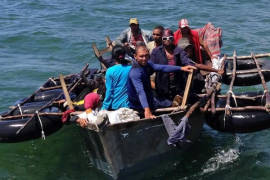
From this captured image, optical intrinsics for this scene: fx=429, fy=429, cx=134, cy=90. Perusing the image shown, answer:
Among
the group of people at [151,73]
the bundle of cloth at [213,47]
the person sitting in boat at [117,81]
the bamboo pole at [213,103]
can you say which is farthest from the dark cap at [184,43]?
the person sitting in boat at [117,81]

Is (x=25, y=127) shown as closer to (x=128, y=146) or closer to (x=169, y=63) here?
(x=128, y=146)

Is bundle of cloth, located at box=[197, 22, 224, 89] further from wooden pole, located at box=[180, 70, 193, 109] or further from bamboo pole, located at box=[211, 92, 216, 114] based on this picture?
wooden pole, located at box=[180, 70, 193, 109]

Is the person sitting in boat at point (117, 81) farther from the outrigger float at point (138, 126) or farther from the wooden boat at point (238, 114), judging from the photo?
the wooden boat at point (238, 114)

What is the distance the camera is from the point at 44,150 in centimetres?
904

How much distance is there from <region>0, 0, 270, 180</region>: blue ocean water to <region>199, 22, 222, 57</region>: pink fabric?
184 centimetres

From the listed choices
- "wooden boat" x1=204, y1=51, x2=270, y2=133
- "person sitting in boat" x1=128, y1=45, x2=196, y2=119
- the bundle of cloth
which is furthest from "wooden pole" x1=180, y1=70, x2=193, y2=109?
the bundle of cloth

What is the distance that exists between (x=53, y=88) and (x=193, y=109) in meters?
3.57

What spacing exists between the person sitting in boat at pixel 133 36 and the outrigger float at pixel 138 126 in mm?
1853

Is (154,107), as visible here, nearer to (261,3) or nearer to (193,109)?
(193,109)

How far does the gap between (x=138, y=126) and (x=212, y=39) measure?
12.2 feet

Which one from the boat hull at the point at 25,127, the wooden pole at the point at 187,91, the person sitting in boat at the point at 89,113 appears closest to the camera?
the person sitting in boat at the point at 89,113

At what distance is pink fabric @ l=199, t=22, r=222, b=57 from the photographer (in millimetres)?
9366

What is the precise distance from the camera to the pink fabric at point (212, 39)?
30.7 ft

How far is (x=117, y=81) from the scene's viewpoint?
6793mm
